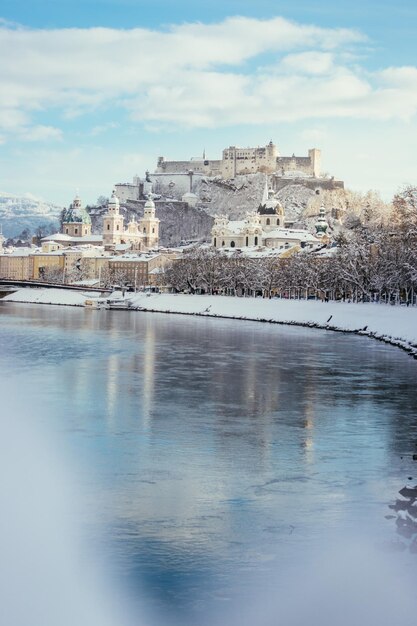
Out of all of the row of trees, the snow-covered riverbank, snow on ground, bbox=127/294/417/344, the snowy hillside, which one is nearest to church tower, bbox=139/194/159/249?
the snowy hillside

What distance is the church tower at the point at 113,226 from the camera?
164 m

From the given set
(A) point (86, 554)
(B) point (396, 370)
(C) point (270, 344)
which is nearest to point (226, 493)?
(A) point (86, 554)

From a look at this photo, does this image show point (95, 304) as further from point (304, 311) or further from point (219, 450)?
point (219, 450)

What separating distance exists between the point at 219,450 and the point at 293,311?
53461 mm

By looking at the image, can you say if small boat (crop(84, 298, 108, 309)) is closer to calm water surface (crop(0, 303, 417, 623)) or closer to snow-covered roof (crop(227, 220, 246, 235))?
snow-covered roof (crop(227, 220, 246, 235))

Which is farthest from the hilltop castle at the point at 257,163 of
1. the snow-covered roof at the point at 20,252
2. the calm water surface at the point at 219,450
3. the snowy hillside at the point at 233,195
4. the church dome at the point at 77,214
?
the calm water surface at the point at 219,450

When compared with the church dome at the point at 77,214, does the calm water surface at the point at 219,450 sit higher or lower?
lower

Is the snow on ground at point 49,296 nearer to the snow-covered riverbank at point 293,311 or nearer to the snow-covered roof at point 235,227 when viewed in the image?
the snow-covered riverbank at point 293,311

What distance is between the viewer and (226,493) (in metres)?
13.8

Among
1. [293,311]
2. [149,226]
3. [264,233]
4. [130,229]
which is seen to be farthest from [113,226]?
[293,311]

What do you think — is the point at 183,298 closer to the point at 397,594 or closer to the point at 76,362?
the point at 76,362

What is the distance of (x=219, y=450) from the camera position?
16984mm

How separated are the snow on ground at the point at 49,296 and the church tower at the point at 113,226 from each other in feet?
156

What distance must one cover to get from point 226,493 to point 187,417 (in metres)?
7.17
